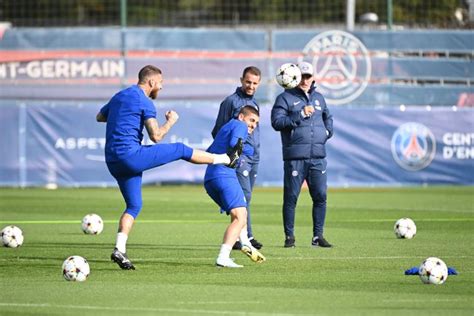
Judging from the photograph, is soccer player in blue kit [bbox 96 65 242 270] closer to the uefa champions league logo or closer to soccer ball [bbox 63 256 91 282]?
soccer ball [bbox 63 256 91 282]

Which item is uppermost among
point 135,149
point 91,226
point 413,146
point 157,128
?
point 157,128

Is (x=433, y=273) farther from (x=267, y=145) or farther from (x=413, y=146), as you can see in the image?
(x=413, y=146)

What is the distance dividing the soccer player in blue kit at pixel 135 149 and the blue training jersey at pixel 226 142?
7cm

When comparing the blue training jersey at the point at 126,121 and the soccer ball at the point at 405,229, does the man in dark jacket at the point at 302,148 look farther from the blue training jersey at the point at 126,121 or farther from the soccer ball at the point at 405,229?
the blue training jersey at the point at 126,121

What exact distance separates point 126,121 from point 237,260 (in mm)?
2319

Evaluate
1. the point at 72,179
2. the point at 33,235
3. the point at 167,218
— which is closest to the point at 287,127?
the point at 33,235

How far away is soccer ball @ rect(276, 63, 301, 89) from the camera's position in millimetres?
16500

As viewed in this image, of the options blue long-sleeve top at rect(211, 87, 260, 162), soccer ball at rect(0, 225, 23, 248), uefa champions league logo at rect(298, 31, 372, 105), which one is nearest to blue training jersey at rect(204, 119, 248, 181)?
blue long-sleeve top at rect(211, 87, 260, 162)

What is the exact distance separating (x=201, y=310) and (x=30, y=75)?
2126 cm

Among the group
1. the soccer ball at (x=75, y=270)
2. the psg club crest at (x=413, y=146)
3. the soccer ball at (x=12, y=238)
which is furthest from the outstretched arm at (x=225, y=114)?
the psg club crest at (x=413, y=146)

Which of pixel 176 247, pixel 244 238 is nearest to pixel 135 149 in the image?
pixel 244 238

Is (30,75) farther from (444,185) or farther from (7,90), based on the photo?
(444,185)

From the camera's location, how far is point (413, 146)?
31.4 meters

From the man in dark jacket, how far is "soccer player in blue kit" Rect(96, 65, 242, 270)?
2.58 meters
